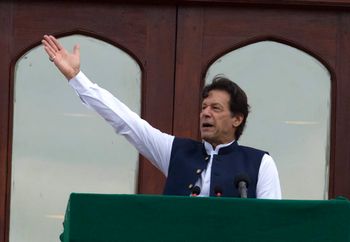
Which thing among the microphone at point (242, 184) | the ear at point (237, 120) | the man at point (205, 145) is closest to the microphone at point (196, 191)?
the man at point (205, 145)

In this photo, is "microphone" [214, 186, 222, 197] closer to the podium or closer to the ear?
the ear

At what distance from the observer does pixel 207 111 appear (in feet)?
18.7

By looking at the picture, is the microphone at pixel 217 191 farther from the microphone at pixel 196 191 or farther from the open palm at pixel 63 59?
the open palm at pixel 63 59

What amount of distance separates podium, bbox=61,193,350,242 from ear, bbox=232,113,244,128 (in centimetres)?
86

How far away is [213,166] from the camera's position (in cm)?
565

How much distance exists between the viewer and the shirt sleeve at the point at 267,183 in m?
5.54

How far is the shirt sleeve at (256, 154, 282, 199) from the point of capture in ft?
18.2

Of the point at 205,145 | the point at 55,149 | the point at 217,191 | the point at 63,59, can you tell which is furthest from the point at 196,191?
the point at 55,149

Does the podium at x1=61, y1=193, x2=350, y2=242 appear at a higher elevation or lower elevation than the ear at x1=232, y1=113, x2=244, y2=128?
lower

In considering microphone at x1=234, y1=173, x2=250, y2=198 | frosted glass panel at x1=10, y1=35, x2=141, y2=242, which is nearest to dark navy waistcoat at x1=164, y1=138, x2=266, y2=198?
microphone at x1=234, y1=173, x2=250, y2=198

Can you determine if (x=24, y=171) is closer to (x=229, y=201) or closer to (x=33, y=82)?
(x=33, y=82)

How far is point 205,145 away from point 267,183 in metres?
0.35

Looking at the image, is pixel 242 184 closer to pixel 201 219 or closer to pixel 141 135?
pixel 201 219

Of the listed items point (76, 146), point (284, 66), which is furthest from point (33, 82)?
point (284, 66)
